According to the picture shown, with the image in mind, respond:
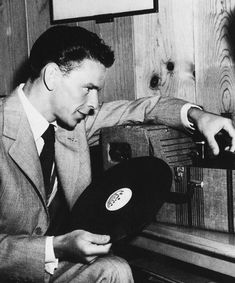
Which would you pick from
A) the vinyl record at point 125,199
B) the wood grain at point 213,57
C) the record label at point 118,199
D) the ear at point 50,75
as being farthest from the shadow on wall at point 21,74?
the record label at point 118,199

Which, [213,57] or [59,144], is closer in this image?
[59,144]

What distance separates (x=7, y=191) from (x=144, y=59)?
1.06 m

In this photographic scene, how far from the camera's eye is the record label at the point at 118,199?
1394mm

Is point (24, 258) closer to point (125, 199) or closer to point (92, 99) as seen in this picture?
point (125, 199)

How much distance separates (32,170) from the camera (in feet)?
5.08

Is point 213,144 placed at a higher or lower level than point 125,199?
higher

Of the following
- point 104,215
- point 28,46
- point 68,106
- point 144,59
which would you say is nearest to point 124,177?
point 104,215

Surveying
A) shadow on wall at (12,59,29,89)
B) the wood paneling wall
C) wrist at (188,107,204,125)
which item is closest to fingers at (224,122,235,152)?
wrist at (188,107,204,125)

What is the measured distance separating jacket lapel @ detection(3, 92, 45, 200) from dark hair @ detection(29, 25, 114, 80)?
0.21 meters

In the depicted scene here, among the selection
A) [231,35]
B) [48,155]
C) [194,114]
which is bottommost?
[48,155]

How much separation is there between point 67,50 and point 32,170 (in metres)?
0.49

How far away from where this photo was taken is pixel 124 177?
60.6 inches

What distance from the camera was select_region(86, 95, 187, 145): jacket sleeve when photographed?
1823 millimetres

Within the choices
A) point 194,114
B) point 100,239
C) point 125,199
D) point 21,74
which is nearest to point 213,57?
point 194,114
